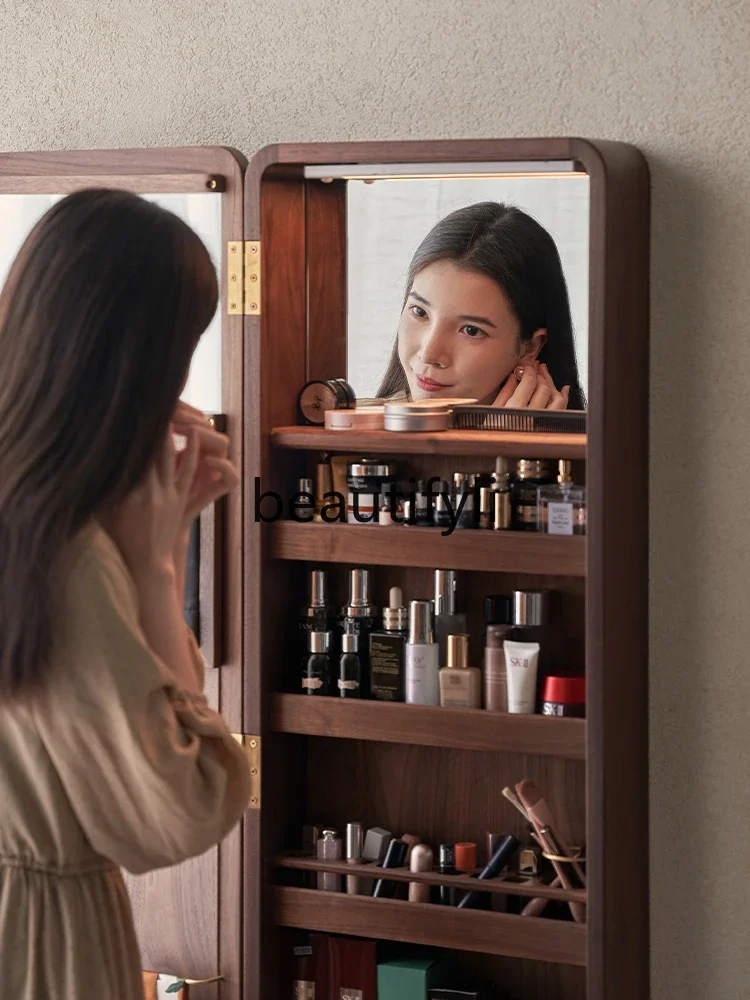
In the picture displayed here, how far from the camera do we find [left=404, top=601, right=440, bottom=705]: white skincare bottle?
185 cm

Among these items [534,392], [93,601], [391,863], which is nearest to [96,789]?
[93,601]

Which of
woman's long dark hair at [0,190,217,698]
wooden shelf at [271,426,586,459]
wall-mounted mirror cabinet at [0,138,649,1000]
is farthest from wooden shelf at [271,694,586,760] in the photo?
woman's long dark hair at [0,190,217,698]

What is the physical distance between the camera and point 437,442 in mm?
1801

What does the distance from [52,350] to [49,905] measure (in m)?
0.53

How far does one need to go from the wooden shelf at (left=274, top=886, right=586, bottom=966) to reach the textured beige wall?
0.67ft

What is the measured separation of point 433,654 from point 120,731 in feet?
2.15

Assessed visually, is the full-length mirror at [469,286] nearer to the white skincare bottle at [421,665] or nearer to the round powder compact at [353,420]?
the round powder compact at [353,420]

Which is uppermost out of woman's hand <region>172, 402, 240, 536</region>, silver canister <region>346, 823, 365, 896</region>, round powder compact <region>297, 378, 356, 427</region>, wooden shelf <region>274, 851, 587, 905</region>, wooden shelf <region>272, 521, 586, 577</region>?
round powder compact <region>297, 378, 356, 427</region>

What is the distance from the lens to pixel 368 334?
1.95 metres

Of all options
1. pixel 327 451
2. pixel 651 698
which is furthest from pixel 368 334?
pixel 651 698

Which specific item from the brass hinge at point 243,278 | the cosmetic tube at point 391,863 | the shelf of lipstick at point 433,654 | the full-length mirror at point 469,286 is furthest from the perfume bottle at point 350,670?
the brass hinge at point 243,278

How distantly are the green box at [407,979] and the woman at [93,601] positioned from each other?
0.59 metres

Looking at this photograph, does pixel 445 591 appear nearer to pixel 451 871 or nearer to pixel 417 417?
pixel 417 417

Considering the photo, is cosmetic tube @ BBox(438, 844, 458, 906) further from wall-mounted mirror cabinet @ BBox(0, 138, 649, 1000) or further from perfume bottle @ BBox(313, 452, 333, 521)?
perfume bottle @ BBox(313, 452, 333, 521)
